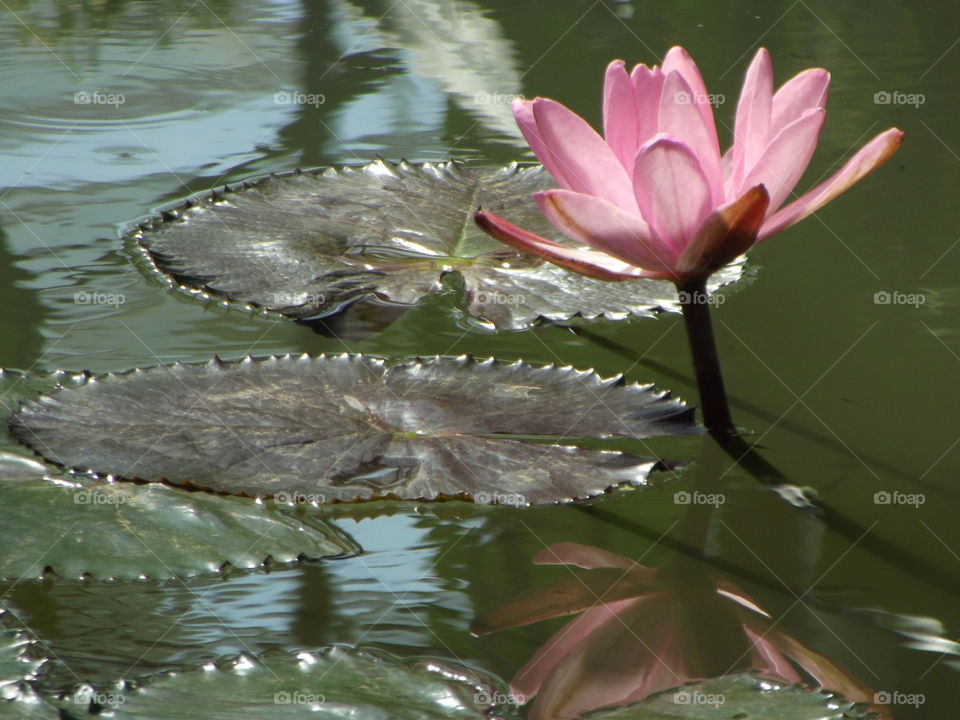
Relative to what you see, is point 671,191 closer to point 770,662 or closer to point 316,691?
point 770,662

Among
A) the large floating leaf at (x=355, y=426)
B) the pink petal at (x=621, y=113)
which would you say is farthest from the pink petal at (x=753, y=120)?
the large floating leaf at (x=355, y=426)

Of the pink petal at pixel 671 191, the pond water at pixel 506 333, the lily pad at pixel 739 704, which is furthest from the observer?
the pink petal at pixel 671 191

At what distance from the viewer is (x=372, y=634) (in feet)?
3.17

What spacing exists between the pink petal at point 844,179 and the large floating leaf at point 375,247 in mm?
415

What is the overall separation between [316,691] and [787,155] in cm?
74

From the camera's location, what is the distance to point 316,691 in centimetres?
84

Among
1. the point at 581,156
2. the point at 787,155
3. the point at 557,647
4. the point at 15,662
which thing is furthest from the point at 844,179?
the point at 15,662

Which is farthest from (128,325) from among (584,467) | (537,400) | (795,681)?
(795,681)

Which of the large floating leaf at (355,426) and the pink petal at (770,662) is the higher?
the pink petal at (770,662)

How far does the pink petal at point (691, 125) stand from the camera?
1192 mm

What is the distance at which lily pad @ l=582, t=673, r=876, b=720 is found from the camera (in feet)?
2.64

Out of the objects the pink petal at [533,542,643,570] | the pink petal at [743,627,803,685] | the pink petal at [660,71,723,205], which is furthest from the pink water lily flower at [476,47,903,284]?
the pink petal at [743,627,803,685]

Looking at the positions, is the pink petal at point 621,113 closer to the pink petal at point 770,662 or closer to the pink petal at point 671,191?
the pink petal at point 671,191

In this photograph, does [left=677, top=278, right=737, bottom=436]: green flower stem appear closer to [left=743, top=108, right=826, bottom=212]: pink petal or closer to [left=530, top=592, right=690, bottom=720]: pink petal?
[left=743, top=108, right=826, bottom=212]: pink petal
